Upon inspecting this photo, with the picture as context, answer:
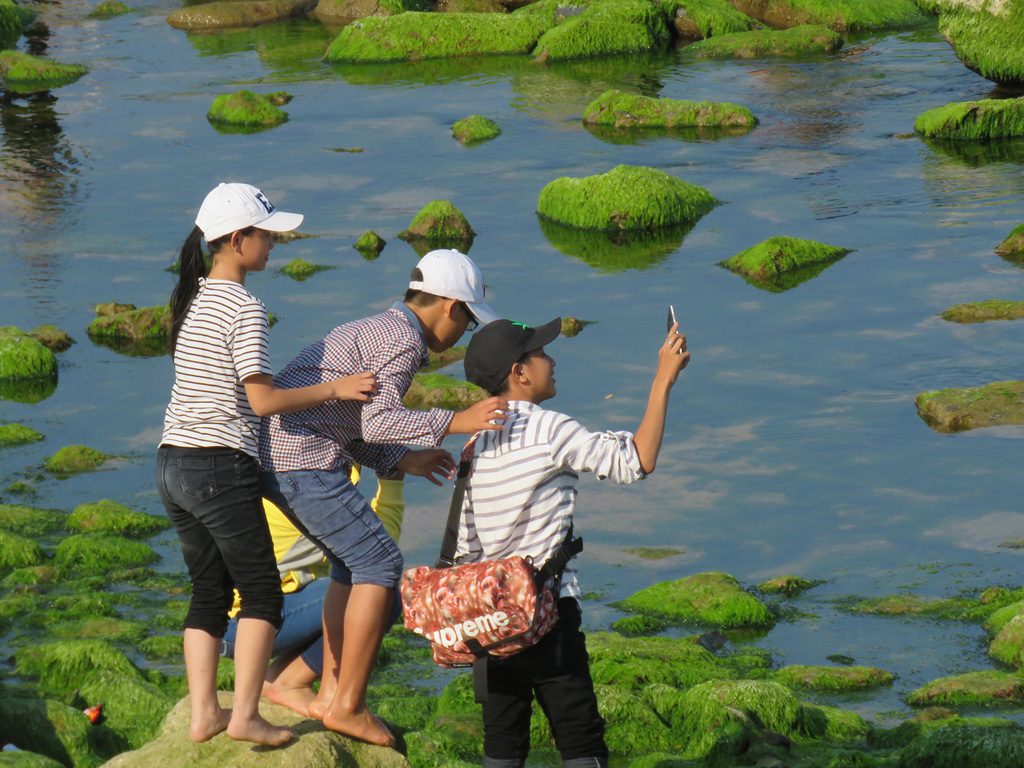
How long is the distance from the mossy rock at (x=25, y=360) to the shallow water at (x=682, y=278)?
0.21 m

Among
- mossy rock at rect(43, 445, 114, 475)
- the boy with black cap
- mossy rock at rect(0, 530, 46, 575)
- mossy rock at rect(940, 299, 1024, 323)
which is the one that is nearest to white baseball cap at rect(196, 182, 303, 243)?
the boy with black cap

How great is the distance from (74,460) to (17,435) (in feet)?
3.37

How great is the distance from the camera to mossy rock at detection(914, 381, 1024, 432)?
9.88m

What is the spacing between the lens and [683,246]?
1516 centimetres

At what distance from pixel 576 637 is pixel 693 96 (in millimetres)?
19597

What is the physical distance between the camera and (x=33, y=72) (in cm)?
2767

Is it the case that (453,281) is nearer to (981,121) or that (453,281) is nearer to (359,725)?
(359,725)

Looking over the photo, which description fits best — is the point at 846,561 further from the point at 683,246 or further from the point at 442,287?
the point at 683,246

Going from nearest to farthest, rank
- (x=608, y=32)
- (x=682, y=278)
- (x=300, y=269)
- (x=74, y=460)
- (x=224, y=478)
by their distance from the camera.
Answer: (x=224, y=478), (x=74, y=460), (x=682, y=278), (x=300, y=269), (x=608, y=32)

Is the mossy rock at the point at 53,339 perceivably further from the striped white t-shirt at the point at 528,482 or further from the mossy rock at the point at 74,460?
the striped white t-shirt at the point at 528,482

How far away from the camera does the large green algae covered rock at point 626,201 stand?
15953 millimetres

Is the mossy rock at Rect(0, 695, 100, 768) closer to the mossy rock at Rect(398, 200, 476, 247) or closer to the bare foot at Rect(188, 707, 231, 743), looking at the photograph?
the bare foot at Rect(188, 707, 231, 743)

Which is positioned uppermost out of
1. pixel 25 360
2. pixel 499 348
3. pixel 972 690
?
pixel 499 348

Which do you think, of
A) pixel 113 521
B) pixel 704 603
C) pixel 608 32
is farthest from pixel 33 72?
pixel 704 603
